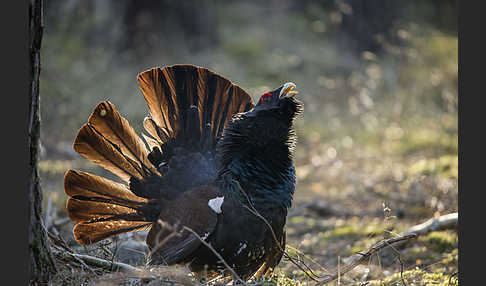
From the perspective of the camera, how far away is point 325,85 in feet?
27.5

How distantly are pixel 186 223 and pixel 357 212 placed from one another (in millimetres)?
3046

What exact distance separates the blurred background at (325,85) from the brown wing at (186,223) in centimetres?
165

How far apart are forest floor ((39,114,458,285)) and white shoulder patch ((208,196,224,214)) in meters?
0.46

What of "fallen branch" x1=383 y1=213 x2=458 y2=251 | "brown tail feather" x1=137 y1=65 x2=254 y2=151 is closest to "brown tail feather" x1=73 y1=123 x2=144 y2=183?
"brown tail feather" x1=137 y1=65 x2=254 y2=151

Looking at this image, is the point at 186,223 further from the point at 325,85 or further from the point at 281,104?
the point at 325,85

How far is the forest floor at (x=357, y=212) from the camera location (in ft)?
10.5

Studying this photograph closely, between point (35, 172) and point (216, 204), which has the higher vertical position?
point (35, 172)

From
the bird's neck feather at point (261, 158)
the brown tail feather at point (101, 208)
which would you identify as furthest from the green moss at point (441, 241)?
the brown tail feather at point (101, 208)

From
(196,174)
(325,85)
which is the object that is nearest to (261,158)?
(196,174)

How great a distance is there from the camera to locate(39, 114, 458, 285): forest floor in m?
3.21

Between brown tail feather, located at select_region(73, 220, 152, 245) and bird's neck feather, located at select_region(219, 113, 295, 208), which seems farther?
brown tail feather, located at select_region(73, 220, 152, 245)

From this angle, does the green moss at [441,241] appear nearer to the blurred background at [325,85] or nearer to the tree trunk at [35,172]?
the blurred background at [325,85]

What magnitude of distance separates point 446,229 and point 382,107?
16.0ft

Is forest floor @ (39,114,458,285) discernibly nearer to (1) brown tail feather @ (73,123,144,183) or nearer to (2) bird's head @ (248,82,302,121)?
(1) brown tail feather @ (73,123,144,183)
